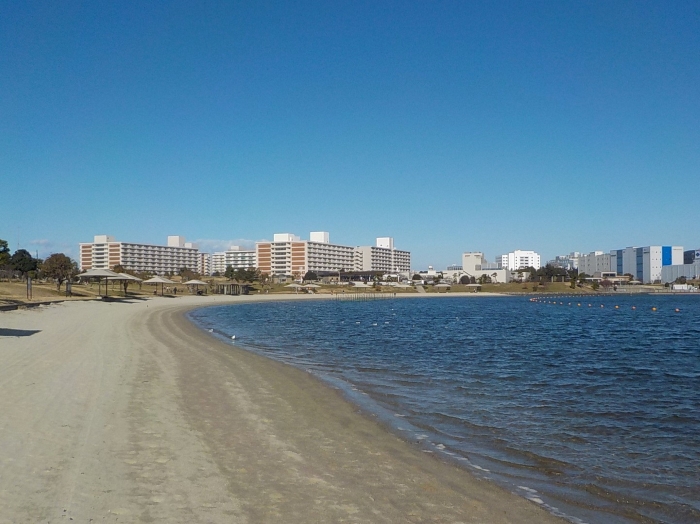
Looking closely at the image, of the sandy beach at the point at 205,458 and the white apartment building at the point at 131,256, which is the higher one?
the white apartment building at the point at 131,256

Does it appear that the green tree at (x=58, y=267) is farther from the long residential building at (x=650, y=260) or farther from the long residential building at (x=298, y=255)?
the long residential building at (x=650, y=260)

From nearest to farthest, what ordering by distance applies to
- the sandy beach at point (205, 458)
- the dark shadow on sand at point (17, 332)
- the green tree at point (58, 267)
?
the sandy beach at point (205, 458) → the dark shadow on sand at point (17, 332) → the green tree at point (58, 267)

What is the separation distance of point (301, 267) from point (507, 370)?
158 meters

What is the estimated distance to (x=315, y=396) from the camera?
1248cm

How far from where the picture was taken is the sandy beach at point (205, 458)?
5.45 m

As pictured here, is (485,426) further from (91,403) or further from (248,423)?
(91,403)

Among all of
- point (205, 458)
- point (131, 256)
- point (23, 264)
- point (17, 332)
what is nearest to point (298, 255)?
point (131, 256)

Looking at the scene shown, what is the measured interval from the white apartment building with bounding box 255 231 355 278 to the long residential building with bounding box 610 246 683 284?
97.6 meters

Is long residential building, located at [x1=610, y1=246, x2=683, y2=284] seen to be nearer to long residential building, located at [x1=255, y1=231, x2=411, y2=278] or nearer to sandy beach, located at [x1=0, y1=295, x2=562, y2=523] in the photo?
long residential building, located at [x1=255, y1=231, x2=411, y2=278]

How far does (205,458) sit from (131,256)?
177763 millimetres

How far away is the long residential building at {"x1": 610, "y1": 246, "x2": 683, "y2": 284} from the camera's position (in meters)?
183

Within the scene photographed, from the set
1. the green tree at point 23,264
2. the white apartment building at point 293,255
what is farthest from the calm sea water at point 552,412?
the white apartment building at point 293,255

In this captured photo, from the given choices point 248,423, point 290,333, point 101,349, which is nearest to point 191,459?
point 248,423

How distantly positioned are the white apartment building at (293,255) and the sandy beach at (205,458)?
520 feet
